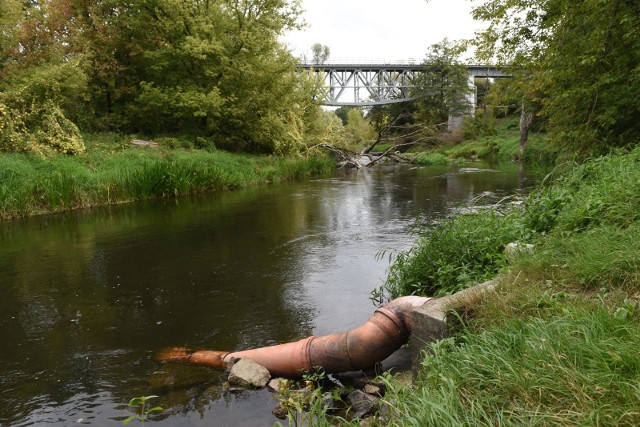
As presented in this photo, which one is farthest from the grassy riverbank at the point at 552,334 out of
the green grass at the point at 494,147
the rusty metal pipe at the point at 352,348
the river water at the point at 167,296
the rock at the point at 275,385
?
the green grass at the point at 494,147

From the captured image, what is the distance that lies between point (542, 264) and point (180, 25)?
21.9 meters

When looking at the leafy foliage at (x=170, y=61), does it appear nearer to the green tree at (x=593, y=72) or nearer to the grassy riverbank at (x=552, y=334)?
the green tree at (x=593, y=72)

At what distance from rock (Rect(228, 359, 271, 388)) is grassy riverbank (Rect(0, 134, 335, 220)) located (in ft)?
35.8

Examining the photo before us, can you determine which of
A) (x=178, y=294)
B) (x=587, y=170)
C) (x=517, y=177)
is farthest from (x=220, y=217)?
(x=517, y=177)

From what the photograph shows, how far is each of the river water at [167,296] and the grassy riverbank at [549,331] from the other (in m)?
1.48

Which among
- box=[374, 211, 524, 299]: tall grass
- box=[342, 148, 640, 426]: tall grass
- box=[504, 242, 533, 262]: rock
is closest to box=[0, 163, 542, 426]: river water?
box=[374, 211, 524, 299]: tall grass

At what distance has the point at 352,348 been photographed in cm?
389

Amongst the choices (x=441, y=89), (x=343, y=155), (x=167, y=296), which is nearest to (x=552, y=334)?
(x=167, y=296)

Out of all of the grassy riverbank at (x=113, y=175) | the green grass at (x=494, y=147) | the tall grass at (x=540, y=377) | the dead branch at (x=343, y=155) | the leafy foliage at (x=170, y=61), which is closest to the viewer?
the tall grass at (x=540, y=377)

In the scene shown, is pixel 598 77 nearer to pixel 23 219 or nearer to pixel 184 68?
pixel 23 219

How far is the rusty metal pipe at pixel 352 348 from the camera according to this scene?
3869 millimetres

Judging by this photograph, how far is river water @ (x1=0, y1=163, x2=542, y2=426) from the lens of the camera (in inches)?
150

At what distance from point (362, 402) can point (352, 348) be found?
512 mm

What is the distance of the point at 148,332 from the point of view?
5.10 meters
